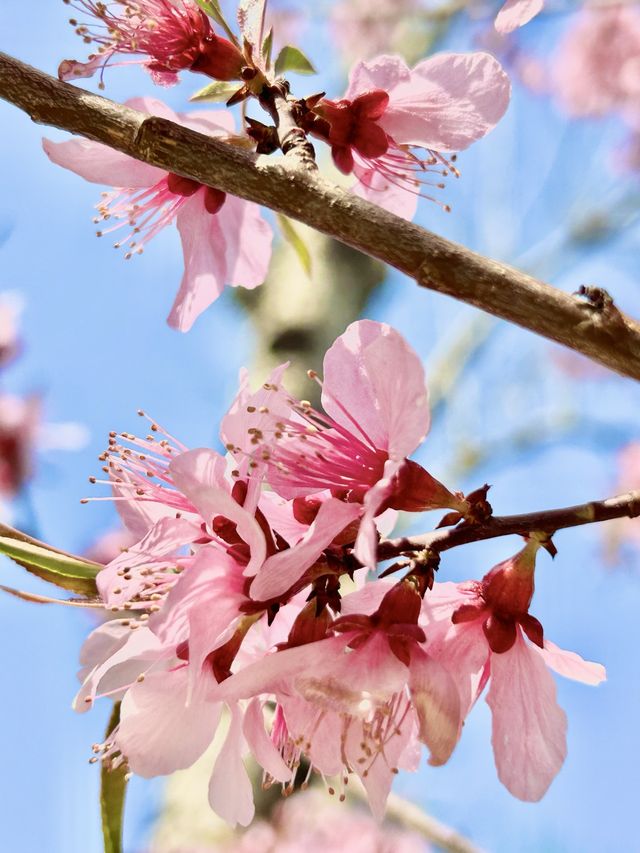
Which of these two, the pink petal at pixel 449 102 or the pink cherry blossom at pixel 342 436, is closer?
the pink cherry blossom at pixel 342 436

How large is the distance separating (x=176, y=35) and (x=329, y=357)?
380 mm

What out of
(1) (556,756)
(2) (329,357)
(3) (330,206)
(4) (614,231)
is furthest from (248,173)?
(4) (614,231)

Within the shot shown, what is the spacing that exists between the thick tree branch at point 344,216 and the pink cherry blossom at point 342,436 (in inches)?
3.9

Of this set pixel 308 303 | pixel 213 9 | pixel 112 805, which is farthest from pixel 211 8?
pixel 308 303

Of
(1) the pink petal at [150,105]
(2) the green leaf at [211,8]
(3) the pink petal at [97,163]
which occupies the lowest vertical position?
(3) the pink petal at [97,163]

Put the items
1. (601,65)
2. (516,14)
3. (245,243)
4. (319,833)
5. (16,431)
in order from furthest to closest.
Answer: (601,65)
(16,431)
(319,833)
(245,243)
(516,14)

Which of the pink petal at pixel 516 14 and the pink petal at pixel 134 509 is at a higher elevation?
the pink petal at pixel 516 14

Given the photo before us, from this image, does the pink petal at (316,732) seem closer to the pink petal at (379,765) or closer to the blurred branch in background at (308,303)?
the pink petal at (379,765)

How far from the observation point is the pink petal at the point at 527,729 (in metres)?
0.70

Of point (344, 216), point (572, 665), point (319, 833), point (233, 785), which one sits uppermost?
point (344, 216)

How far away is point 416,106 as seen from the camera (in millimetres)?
858

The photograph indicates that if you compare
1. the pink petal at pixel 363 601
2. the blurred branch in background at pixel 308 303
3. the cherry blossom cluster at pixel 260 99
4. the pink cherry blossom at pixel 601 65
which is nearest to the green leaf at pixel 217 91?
the cherry blossom cluster at pixel 260 99

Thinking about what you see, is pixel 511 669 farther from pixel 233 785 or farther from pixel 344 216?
pixel 344 216

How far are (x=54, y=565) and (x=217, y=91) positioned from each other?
44cm
